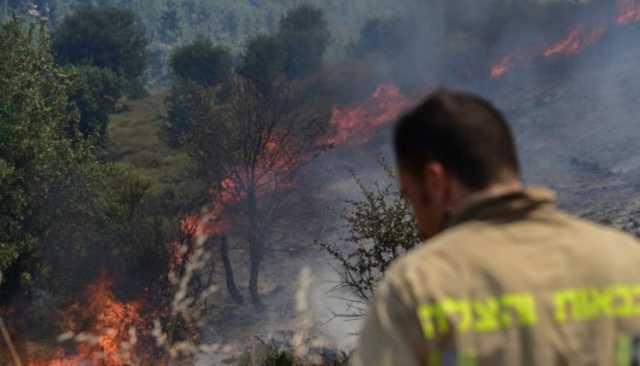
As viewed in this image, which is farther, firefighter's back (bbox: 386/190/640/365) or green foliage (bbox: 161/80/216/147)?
green foliage (bbox: 161/80/216/147)

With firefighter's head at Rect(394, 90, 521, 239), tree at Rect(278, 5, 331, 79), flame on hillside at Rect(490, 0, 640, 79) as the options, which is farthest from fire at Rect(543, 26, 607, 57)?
firefighter's head at Rect(394, 90, 521, 239)

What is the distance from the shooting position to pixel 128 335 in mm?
24172

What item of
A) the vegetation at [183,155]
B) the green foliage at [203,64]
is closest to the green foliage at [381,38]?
the vegetation at [183,155]

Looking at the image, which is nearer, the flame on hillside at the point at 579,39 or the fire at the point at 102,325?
the fire at the point at 102,325

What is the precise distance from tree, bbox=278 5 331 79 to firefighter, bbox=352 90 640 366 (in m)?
53.7

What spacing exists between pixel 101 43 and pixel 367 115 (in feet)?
70.6

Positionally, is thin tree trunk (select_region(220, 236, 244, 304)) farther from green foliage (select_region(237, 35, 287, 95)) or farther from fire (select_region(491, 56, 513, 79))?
fire (select_region(491, 56, 513, 79))

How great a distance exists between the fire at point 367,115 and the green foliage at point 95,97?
531 inches

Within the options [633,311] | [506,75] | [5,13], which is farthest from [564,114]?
A: [5,13]

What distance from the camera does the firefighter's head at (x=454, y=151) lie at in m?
2.27

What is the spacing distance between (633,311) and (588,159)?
108ft

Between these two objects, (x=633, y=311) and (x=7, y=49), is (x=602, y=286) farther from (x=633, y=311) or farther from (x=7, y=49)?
(x=7, y=49)

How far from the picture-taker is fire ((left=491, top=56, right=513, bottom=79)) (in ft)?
167

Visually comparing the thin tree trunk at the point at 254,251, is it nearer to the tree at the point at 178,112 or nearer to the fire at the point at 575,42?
the tree at the point at 178,112
